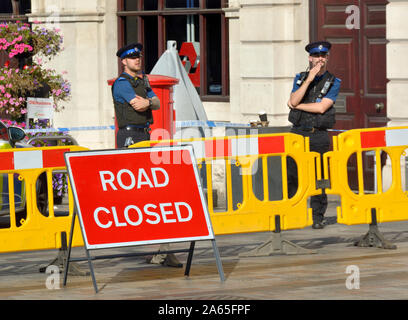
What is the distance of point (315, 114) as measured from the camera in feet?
44.1

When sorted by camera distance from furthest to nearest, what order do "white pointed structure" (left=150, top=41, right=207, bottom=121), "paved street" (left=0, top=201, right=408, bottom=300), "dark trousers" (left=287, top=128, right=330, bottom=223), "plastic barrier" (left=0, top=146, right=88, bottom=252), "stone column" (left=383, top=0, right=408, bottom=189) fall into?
"white pointed structure" (left=150, top=41, right=207, bottom=121) < "stone column" (left=383, top=0, right=408, bottom=189) < "dark trousers" (left=287, top=128, right=330, bottom=223) < "plastic barrier" (left=0, top=146, right=88, bottom=252) < "paved street" (left=0, top=201, right=408, bottom=300)

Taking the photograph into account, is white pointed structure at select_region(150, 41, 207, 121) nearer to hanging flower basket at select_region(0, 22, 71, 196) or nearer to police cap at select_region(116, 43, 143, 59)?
hanging flower basket at select_region(0, 22, 71, 196)

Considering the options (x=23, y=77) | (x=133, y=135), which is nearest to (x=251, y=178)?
(x=133, y=135)

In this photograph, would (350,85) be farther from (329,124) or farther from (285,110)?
(329,124)

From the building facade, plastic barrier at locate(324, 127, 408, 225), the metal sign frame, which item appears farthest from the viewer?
the building facade

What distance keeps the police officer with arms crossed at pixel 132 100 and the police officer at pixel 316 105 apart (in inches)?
69.1

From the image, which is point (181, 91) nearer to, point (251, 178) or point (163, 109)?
point (163, 109)

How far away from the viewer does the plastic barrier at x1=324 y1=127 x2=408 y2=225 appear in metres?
11.9

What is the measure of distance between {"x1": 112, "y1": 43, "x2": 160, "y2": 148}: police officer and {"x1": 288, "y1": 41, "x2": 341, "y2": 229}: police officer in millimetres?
1755

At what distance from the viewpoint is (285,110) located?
17906 millimetres

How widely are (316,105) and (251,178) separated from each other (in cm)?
212

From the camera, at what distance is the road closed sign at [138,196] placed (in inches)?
399

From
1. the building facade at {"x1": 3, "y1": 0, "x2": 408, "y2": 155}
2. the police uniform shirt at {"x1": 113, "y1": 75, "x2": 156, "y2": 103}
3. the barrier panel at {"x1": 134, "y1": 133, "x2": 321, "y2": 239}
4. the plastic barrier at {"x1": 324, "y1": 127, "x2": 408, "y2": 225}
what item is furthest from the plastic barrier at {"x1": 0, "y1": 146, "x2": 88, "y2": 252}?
the building facade at {"x1": 3, "y1": 0, "x2": 408, "y2": 155}

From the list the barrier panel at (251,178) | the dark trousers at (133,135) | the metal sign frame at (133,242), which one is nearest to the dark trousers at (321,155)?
the barrier panel at (251,178)
